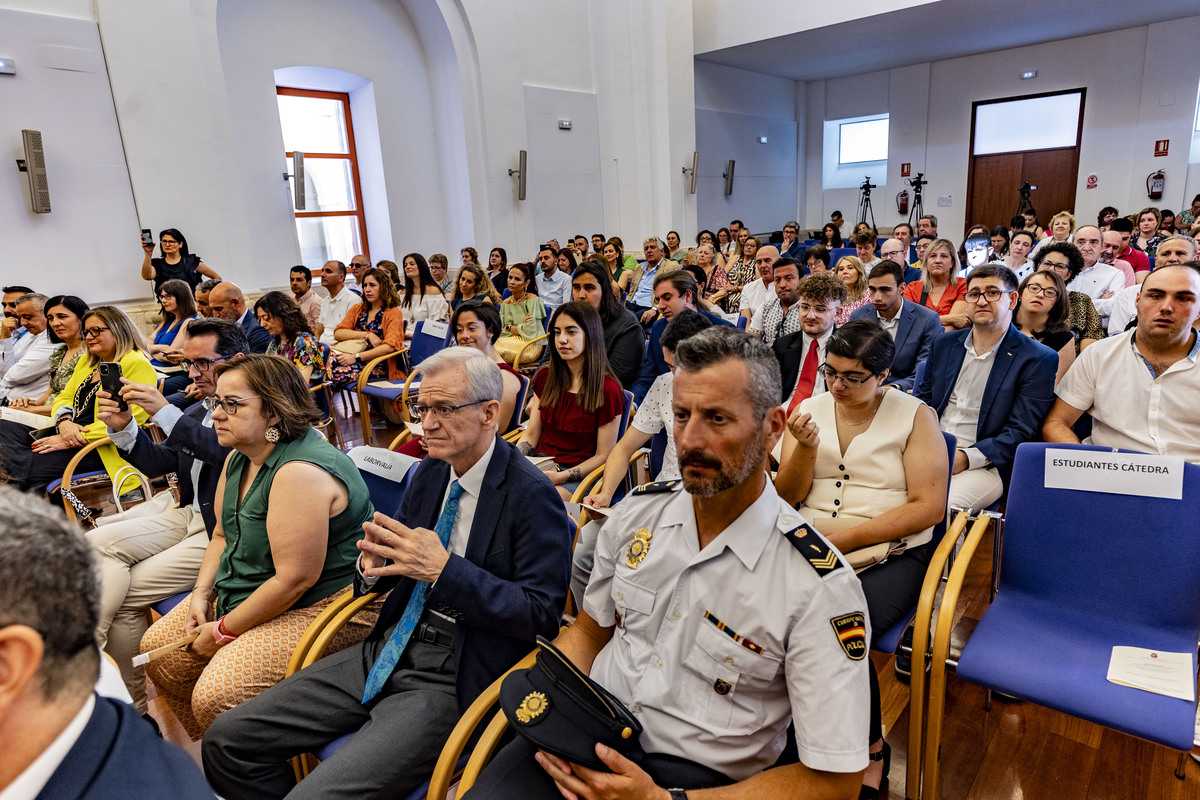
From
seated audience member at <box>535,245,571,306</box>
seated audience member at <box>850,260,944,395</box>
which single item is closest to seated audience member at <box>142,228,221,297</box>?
seated audience member at <box>535,245,571,306</box>

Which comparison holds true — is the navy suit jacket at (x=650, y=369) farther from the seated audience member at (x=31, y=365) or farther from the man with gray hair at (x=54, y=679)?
the seated audience member at (x=31, y=365)

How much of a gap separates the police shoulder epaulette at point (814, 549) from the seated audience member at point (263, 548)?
47.9 inches

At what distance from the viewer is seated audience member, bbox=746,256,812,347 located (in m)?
4.10

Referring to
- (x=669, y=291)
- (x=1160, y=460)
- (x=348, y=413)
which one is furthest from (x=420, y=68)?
(x=1160, y=460)

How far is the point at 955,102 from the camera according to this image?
41.7ft

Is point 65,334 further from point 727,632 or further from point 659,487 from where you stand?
point 727,632

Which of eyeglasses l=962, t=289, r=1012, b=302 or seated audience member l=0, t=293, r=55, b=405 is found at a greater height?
eyeglasses l=962, t=289, r=1012, b=302

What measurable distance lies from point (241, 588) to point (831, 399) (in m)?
1.83

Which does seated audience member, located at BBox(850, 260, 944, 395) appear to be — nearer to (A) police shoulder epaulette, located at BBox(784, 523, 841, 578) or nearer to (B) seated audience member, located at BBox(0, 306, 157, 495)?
(A) police shoulder epaulette, located at BBox(784, 523, 841, 578)

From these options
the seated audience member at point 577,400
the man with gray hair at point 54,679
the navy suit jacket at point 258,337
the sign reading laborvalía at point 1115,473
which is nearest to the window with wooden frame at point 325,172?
the navy suit jacket at point 258,337

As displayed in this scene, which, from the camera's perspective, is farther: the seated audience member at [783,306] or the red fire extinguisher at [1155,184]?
the red fire extinguisher at [1155,184]

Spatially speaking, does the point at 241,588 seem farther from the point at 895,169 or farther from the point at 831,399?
the point at 895,169

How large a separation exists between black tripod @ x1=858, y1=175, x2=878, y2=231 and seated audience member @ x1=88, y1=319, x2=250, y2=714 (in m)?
13.5

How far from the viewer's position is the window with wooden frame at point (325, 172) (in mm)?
8664
